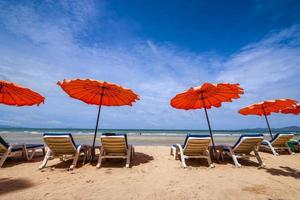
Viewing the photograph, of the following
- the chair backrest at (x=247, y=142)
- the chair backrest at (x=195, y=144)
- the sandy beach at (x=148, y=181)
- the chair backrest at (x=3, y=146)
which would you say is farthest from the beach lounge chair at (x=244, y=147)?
the chair backrest at (x=3, y=146)

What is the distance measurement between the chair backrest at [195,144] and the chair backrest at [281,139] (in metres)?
4.46

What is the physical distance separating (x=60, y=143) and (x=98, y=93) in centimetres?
208

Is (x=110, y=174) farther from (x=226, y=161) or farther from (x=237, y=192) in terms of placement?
(x=226, y=161)

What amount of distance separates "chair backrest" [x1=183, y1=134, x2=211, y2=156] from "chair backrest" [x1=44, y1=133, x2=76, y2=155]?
125 inches

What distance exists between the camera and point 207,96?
24.4 ft

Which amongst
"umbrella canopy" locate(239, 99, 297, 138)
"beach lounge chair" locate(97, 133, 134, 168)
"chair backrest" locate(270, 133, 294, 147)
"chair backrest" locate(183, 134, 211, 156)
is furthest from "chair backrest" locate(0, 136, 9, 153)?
"chair backrest" locate(270, 133, 294, 147)

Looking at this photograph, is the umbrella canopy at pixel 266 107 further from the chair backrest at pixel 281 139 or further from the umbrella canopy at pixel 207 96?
the umbrella canopy at pixel 207 96

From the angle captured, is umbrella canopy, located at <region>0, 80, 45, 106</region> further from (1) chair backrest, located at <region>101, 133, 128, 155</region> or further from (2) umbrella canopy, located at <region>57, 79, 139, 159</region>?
(1) chair backrest, located at <region>101, 133, 128, 155</region>

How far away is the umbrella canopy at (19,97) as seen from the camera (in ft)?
21.9

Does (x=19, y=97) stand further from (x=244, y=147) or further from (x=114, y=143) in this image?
(x=244, y=147)

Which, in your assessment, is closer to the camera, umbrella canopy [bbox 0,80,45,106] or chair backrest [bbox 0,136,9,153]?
chair backrest [bbox 0,136,9,153]

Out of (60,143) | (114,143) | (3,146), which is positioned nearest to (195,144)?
(114,143)

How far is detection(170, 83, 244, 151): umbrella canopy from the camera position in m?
6.31

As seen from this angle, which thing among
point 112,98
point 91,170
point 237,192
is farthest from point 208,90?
point 91,170
